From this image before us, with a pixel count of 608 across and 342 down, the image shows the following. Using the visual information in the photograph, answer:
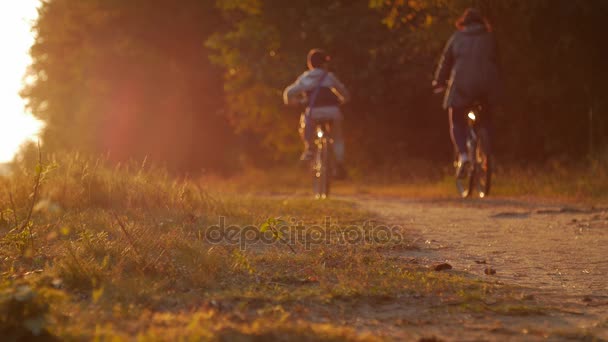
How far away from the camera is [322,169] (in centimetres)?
1274

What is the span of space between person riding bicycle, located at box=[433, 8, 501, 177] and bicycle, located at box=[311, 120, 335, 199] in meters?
1.96

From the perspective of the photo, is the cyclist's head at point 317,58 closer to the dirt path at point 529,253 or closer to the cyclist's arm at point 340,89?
the cyclist's arm at point 340,89

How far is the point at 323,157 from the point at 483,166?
7.91 feet

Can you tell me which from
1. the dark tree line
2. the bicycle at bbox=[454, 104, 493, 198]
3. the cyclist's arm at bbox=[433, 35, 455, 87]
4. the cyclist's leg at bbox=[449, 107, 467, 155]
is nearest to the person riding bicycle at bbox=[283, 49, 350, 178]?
the cyclist's arm at bbox=[433, 35, 455, 87]

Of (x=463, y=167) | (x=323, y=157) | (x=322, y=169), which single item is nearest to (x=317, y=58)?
(x=323, y=157)

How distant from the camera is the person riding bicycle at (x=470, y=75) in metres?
11.2

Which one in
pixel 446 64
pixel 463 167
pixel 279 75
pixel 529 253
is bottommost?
pixel 529 253

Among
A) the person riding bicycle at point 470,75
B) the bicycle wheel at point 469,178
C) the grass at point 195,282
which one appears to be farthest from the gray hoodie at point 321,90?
the grass at point 195,282

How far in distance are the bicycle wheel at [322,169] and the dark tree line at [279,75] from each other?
4.00 meters

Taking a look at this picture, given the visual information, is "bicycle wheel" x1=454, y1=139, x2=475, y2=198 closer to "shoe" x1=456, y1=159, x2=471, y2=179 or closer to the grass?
"shoe" x1=456, y1=159, x2=471, y2=179

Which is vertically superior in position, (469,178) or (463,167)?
(463,167)

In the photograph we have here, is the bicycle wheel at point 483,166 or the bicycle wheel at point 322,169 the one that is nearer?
the bicycle wheel at point 483,166

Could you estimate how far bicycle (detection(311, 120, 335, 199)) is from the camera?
12.6 metres

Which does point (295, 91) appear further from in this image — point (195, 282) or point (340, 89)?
point (195, 282)
